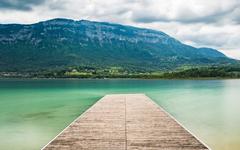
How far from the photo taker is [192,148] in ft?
37.6

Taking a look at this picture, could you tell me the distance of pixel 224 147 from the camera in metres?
14.9

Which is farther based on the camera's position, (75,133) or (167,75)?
(167,75)

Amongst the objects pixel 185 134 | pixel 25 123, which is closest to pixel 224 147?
pixel 185 134

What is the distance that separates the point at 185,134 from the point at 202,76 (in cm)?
11528

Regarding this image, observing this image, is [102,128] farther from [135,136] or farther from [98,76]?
[98,76]

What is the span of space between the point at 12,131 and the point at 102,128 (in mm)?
6733

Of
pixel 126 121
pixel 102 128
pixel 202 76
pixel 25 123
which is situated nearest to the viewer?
pixel 102 128

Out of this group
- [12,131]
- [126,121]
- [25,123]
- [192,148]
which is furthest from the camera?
[25,123]

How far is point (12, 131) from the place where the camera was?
19.4 metres

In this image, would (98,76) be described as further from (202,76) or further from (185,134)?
(185,134)

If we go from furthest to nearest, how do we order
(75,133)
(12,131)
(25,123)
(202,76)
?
(202,76)
(25,123)
(12,131)
(75,133)

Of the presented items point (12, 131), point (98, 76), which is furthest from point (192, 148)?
point (98, 76)

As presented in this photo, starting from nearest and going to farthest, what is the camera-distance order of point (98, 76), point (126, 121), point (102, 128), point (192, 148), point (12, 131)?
point (192, 148), point (102, 128), point (126, 121), point (12, 131), point (98, 76)

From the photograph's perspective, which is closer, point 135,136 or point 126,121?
point 135,136
